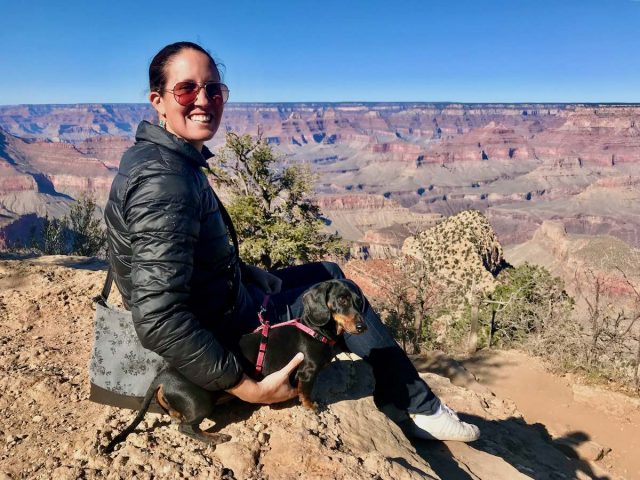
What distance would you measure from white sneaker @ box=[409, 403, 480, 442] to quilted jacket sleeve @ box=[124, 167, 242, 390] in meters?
2.38

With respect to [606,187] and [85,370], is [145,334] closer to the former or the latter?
[85,370]

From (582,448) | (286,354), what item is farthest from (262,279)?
(582,448)

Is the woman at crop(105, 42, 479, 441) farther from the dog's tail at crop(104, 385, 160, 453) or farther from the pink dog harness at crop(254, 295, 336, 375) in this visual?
the dog's tail at crop(104, 385, 160, 453)

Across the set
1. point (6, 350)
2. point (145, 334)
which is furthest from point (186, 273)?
point (6, 350)

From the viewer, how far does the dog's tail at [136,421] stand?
8.63 feet

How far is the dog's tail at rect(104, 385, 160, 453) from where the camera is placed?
2.63 meters

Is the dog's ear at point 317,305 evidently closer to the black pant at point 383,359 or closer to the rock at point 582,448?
the black pant at point 383,359

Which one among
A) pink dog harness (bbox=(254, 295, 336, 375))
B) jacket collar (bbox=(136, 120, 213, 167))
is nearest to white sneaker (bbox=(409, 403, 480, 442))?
pink dog harness (bbox=(254, 295, 336, 375))

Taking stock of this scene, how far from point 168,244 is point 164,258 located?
7 cm

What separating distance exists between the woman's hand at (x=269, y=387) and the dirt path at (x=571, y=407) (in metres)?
5.34

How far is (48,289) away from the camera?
613cm

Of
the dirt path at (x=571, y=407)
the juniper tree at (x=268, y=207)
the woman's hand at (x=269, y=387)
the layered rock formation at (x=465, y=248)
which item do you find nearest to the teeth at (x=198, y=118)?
the woman's hand at (x=269, y=387)

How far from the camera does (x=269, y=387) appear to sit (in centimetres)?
269

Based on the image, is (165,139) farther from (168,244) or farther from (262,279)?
(262,279)
